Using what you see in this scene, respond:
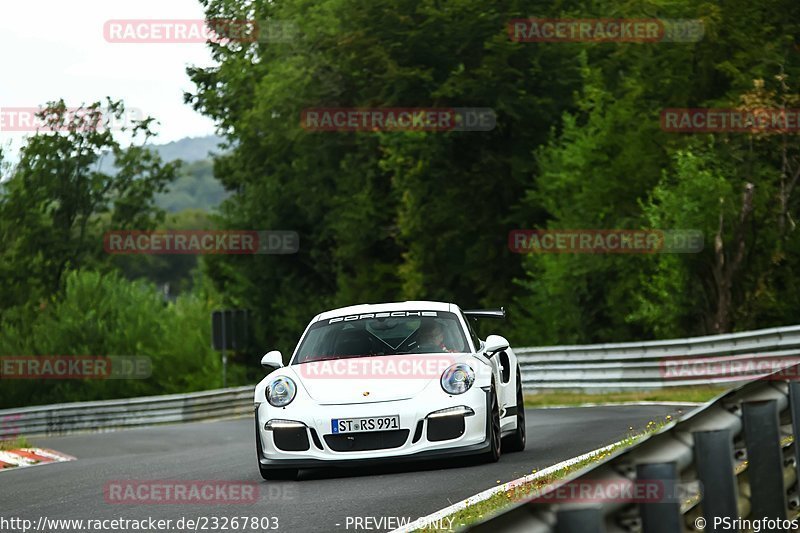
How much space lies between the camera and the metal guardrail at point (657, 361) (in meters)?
21.9

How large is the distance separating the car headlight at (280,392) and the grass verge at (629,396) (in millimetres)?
10677

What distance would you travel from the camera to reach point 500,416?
11.6m

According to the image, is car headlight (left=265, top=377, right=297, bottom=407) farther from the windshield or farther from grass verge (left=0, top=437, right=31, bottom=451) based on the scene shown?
grass verge (left=0, top=437, right=31, bottom=451)

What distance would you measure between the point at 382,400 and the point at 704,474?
5947 millimetres

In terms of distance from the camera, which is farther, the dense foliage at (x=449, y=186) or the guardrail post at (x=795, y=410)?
the dense foliage at (x=449, y=186)

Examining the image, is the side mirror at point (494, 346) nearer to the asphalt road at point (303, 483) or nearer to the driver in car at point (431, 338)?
the driver in car at point (431, 338)

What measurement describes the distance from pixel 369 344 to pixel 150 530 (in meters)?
3.81

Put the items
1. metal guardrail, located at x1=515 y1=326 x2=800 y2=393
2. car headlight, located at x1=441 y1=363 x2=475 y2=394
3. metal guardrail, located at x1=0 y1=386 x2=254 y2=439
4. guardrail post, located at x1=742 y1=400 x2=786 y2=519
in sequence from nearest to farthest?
guardrail post, located at x1=742 y1=400 x2=786 y2=519
car headlight, located at x1=441 y1=363 x2=475 y2=394
metal guardrail, located at x1=515 y1=326 x2=800 y2=393
metal guardrail, located at x1=0 y1=386 x2=254 y2=439

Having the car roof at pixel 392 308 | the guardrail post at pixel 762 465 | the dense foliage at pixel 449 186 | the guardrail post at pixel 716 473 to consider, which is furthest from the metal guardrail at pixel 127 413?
the guardrail post at pixel 716 473

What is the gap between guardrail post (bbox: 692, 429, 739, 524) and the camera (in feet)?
15.8

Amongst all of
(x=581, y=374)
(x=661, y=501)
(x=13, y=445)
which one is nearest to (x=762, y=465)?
(x=661, y=501)

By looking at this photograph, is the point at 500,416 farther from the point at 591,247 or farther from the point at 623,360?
the point at 591,247

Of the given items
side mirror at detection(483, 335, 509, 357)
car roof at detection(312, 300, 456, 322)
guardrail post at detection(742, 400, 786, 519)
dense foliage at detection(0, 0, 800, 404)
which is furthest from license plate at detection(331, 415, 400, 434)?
dense foliage at detection(0, 0, 800, 404)

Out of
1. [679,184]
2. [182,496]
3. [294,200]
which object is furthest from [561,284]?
[182,496]
